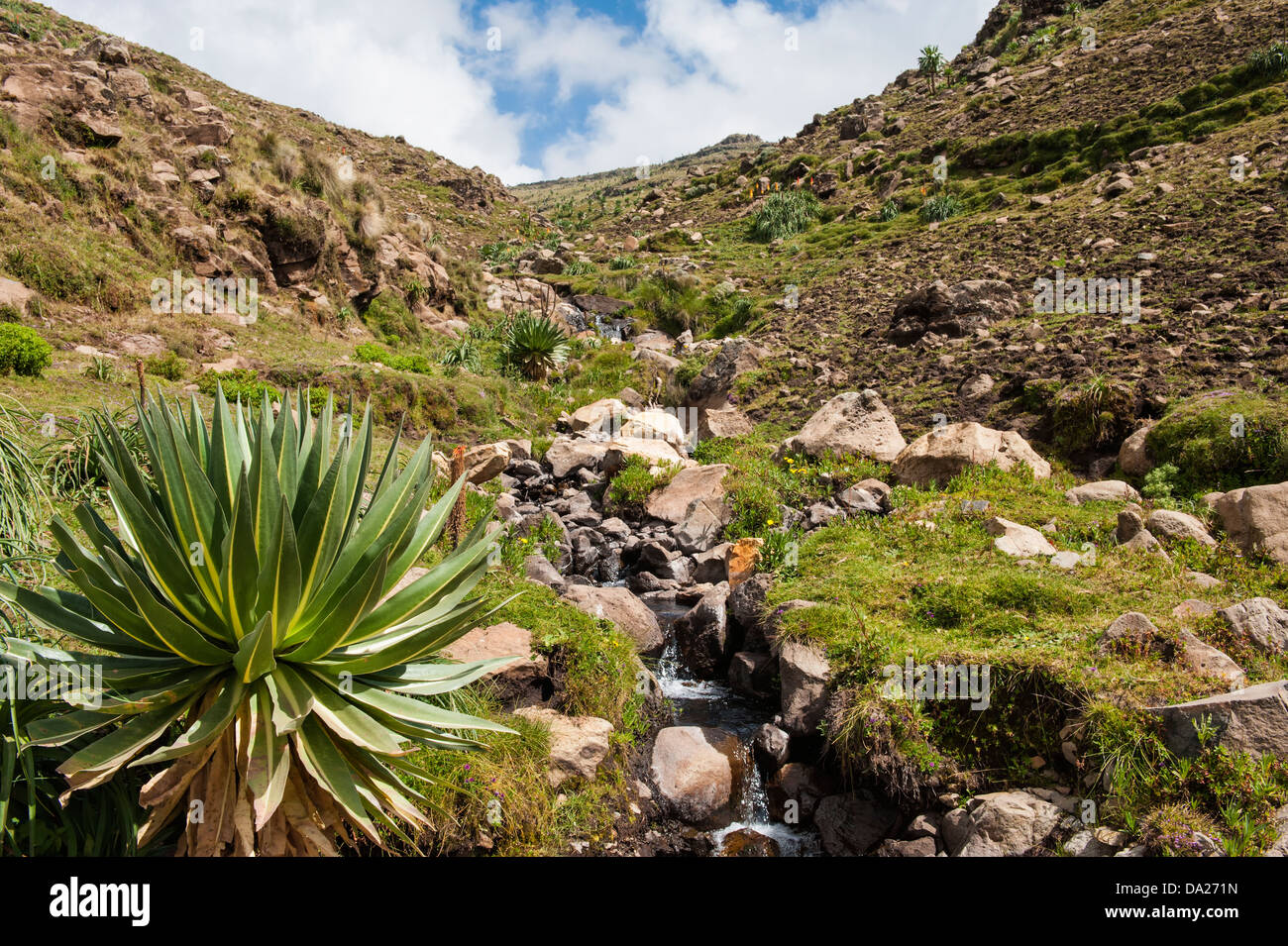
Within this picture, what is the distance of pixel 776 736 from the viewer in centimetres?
578

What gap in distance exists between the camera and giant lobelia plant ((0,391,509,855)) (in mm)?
2498

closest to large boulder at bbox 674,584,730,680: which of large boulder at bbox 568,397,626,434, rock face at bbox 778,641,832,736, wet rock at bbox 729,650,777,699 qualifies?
wet rock at bbox 729,650,777,699

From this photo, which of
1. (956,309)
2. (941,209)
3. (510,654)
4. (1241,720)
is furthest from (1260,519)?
(941,209)

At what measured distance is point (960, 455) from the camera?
10398 millimetres

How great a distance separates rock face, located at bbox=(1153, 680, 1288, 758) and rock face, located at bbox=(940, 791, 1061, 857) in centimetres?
87

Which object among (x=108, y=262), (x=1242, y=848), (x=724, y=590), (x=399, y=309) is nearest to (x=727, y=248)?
(x=399, y=309)

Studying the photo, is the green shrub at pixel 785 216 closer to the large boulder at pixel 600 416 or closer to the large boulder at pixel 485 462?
the large boulder at pixel 600 416

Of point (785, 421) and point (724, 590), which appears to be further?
point (785, 421)

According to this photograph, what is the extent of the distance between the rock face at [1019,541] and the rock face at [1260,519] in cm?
172

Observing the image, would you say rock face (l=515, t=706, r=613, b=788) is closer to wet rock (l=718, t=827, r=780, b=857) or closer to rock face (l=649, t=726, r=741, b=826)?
rock face (l=649, t=726, r=741, b=826)

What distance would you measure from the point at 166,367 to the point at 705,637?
35.9ft

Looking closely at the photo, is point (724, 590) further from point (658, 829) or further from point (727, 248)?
point (727, 248)

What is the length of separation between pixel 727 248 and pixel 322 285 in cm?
1972

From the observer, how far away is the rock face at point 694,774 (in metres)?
5.28
